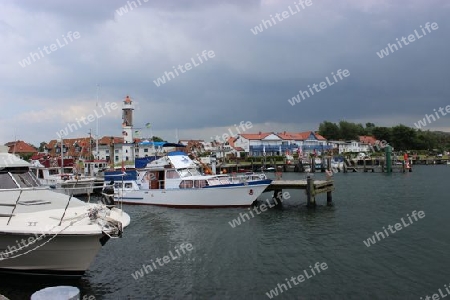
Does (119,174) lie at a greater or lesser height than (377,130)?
lesser

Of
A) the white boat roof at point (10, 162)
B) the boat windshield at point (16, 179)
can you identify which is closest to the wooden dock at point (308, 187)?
the boat windshield at point (16, 179)

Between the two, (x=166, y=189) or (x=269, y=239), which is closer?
(x=269, y=239)

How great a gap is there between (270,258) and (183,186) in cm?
1503

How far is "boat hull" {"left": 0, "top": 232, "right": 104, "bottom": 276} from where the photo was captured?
10461mm

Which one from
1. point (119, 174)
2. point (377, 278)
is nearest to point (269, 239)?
point (377, 278)

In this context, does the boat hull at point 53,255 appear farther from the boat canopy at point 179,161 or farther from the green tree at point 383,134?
the green tree at point 383,134

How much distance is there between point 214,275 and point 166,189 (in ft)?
56.0

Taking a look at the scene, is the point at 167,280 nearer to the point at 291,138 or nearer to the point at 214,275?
the point at 214,275

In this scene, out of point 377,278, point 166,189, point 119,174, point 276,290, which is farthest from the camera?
point 119,174

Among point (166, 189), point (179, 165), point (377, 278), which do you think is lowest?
point (377, 278)

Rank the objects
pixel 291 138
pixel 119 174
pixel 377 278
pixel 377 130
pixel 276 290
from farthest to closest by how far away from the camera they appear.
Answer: pixel 377 130
pixel 291 138
pixel 119 174
pixel 377 278
pixel 276 290

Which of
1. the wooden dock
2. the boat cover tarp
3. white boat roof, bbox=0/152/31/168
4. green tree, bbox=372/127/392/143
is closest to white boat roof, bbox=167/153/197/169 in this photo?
the boat cover tarp

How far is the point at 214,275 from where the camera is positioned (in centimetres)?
1316

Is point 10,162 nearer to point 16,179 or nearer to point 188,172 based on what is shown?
point 16,179
